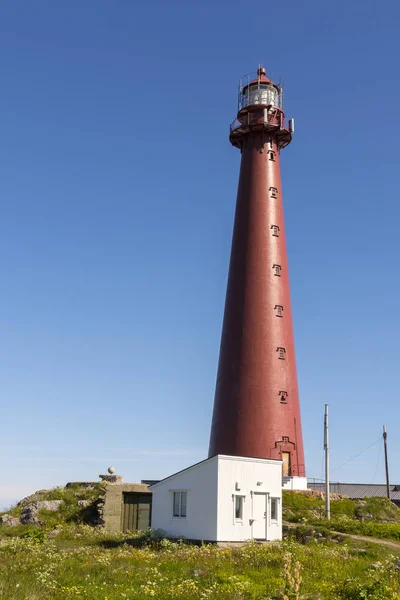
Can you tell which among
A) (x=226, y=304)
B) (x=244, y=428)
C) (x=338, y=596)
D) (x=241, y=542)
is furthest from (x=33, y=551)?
(x=226, y=304)

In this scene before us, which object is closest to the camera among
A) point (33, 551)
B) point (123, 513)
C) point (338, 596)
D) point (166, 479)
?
point (338, 596)

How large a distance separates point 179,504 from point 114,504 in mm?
5604

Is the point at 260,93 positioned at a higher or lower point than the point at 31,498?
higher

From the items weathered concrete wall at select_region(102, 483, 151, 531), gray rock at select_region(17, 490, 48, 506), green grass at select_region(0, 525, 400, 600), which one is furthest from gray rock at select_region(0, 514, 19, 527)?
green grass at select_region(0, 525, 400, 600)

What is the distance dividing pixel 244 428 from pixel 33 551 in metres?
15.8

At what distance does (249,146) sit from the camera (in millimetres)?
42656

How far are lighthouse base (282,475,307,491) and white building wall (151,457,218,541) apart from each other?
9.75m

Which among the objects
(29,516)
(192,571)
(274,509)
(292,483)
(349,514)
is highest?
(292,483)

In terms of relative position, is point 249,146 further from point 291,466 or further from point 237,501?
point 237,501

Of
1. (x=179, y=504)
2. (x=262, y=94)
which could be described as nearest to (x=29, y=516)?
(x=179, y=504)

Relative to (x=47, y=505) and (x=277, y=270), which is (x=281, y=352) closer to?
(x=277, y=270)

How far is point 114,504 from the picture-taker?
3356cm

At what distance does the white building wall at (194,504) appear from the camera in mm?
27344

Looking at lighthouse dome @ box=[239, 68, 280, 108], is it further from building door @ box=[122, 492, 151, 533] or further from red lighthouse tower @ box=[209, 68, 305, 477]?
building door @ box=[122, 492, 151, 533]
